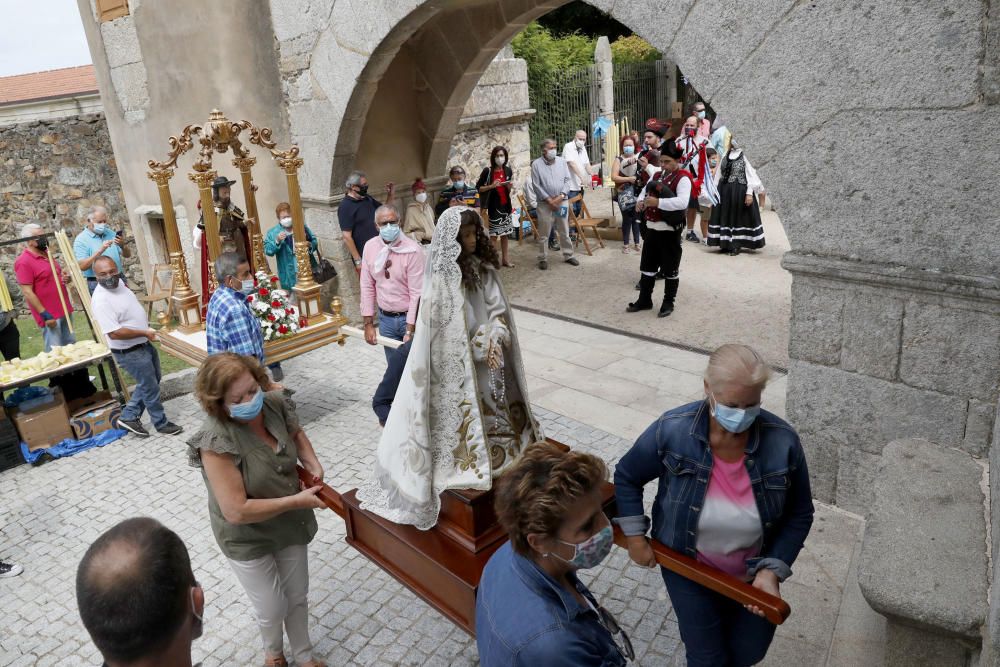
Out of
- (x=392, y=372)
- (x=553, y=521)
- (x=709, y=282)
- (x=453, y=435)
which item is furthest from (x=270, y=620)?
(x=709, y=282)

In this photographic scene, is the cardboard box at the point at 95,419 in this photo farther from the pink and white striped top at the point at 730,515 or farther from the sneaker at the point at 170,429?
the pink and white striped top at the point at 730,515

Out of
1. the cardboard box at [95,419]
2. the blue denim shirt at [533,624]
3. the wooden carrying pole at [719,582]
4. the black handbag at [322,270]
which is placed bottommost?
the cardboard box at [95,419]

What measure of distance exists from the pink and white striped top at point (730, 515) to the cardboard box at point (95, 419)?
5.35m

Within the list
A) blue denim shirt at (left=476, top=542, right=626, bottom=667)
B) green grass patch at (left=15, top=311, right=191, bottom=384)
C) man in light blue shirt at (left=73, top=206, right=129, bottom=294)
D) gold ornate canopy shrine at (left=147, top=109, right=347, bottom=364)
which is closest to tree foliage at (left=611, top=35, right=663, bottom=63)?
green grass patch at (left=15, top=311, right=191, bottom=384)

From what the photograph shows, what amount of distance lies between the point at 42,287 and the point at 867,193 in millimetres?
7989

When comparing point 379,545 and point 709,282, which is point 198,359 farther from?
point 709,282

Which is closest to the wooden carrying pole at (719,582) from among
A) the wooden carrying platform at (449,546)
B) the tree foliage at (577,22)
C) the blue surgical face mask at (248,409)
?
the wooden carrying platform at (449,546)

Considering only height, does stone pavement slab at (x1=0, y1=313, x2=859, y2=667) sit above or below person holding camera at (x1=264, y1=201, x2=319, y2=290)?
below

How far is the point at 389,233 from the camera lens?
5605 millimetres

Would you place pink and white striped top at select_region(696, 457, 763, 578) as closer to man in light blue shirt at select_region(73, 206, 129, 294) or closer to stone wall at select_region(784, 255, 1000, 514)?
stone wall at select_region(784, 255, 1000, 514)

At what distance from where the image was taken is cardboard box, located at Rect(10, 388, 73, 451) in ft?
18.8

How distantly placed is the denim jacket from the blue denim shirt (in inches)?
29.1

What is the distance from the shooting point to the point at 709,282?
8.97 m

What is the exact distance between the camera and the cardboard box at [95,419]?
594 cm
